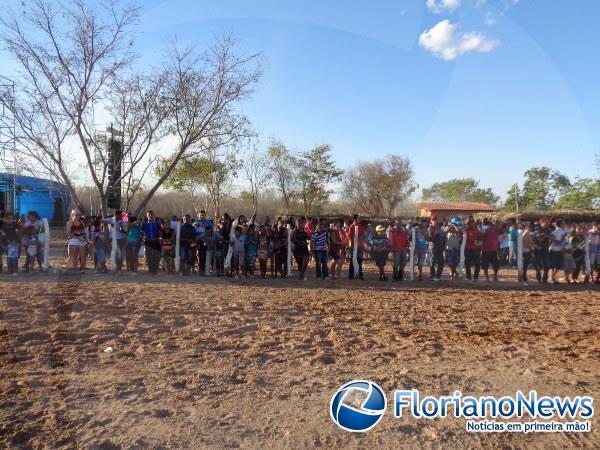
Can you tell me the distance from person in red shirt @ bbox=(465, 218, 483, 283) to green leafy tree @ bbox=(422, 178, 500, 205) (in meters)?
44.7

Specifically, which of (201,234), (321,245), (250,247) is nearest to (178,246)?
(201,234)

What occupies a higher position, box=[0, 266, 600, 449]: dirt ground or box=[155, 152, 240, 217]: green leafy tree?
box=[155, 152, 240, 217]: green leafy tree

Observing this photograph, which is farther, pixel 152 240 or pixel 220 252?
pixel 220 252

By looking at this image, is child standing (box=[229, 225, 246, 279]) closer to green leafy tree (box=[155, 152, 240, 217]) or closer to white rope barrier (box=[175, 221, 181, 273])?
white rope barrier (box=[175, 221, 181, 273])

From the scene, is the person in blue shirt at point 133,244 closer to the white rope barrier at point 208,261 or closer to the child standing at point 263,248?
the white rope barrier at point 208,261

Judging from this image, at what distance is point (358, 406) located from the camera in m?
4.16

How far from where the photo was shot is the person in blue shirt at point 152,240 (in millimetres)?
12078

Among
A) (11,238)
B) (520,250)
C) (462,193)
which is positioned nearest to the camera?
(11,238)

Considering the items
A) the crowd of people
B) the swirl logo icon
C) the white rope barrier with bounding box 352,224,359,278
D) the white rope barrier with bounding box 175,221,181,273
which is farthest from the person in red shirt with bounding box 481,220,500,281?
the swirl logo icon

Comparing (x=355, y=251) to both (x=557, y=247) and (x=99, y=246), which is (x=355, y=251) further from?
(x=99, y=246)

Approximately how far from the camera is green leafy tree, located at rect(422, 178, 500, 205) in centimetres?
5525

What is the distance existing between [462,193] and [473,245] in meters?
46.2

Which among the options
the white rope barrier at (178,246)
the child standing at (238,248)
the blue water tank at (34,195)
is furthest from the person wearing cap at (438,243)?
the blue water tank at (34,195)

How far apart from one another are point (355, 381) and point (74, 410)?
8.24 feet
